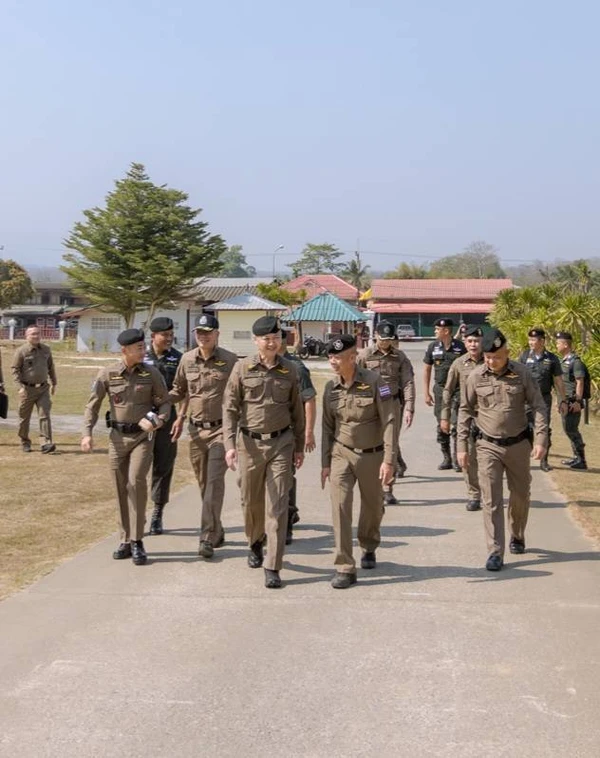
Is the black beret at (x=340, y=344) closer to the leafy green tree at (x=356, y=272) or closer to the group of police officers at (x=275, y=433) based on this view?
the group of police officers at (x=275, y=433)

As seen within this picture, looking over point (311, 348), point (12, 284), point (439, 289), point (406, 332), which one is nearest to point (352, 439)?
point (311, 348)

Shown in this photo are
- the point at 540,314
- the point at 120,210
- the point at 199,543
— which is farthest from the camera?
the point at 120,210

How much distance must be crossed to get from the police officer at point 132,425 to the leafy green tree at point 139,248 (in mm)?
43121

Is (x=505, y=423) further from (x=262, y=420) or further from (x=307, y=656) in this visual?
(x=307, y=656)

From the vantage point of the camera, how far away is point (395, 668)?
4969 mm

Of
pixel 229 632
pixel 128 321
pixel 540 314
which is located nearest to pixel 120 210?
pixel 128 321

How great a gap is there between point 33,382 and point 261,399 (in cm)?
733

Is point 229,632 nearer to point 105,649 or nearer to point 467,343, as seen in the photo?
point 105,649

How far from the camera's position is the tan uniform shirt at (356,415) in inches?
271

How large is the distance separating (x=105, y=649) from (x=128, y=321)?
49314mm

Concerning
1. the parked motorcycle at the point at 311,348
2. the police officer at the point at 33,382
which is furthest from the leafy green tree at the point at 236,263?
the police officer at the point at 33,382

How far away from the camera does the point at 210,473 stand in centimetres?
753

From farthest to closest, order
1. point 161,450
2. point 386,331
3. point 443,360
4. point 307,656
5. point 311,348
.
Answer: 1. point 311,348
2. point 443,360
3. point 386,331
4. point 161,450
5. point 307,656

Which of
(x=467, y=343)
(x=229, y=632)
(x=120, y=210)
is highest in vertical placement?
(x=120, y=210)
